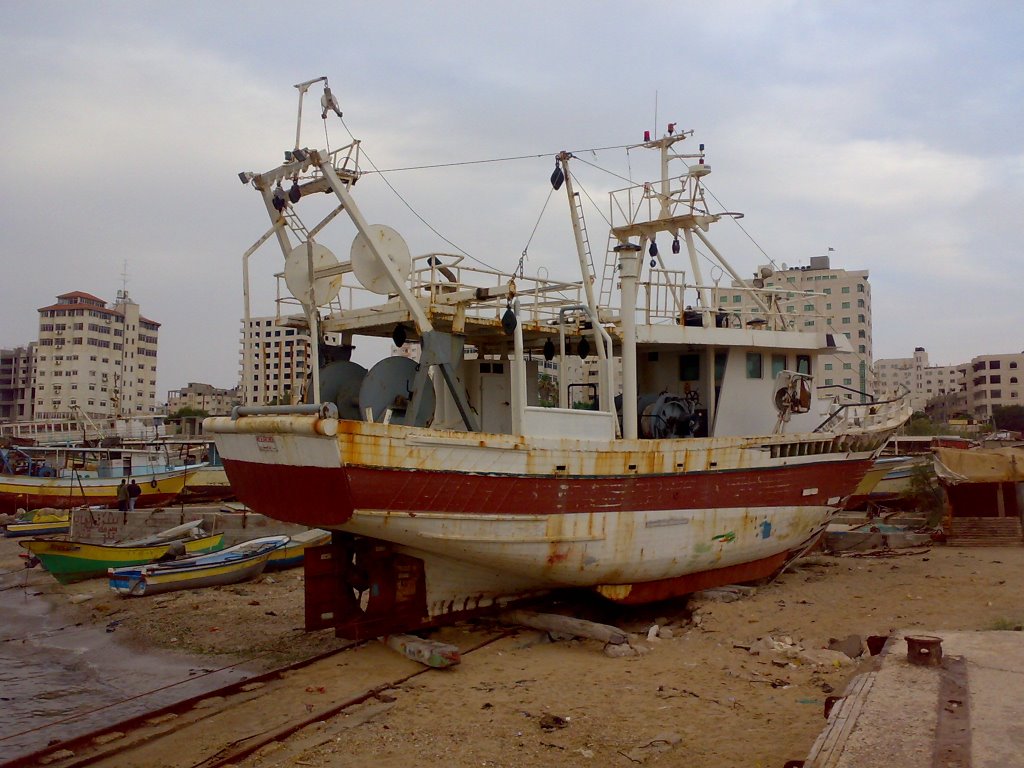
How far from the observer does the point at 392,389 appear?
11.0m

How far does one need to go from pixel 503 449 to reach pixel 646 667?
3.05 metres

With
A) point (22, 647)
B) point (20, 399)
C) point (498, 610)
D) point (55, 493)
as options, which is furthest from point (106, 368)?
point (498, 610)

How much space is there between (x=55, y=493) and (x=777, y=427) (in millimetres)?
31150

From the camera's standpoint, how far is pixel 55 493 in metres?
33.6

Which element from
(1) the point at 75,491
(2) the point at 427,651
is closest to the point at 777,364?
(2) the point at 427,651

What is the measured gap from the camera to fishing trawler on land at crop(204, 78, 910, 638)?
939 centimetres

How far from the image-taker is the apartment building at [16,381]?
100375mm

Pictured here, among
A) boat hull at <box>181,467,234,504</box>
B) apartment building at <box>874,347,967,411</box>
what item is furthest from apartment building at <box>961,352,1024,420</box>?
boat hull at <box>181,467,234,504</box>

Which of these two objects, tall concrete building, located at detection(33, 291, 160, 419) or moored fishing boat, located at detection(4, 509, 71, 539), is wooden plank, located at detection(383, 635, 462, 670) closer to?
moored fishing boat, located at detection(4, 509, 71, 539)

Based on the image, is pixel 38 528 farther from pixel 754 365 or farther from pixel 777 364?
pixel 777 364

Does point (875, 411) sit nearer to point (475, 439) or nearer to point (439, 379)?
point (439, 379)

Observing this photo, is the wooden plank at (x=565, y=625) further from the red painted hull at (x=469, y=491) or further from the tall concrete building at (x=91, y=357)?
the tall concrete building at (x=91, y=357)

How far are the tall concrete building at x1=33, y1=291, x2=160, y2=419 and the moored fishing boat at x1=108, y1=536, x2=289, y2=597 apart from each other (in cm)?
7506

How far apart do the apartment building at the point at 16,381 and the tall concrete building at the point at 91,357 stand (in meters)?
11.8
